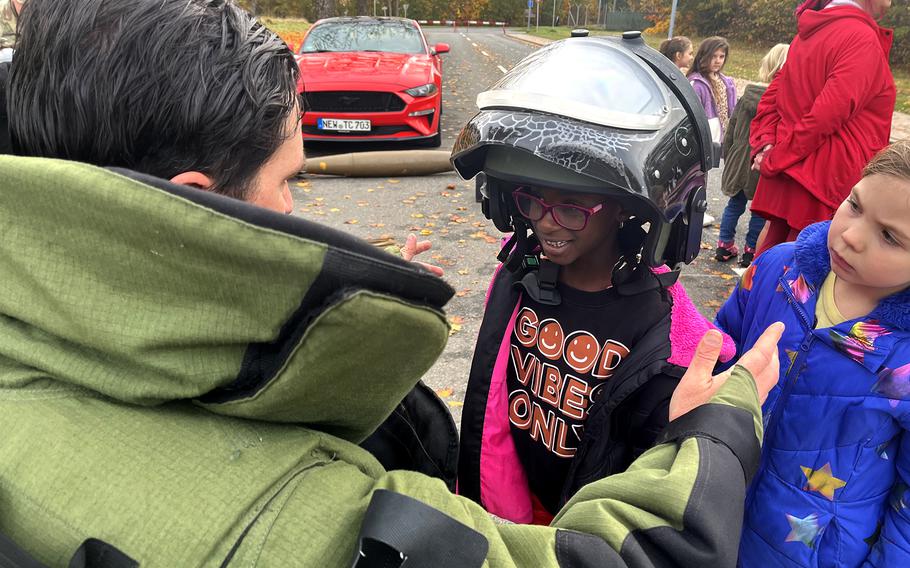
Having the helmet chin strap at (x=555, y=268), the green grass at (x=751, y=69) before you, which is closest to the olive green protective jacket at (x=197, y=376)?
the helmet chin strap at (x=555, y=268)

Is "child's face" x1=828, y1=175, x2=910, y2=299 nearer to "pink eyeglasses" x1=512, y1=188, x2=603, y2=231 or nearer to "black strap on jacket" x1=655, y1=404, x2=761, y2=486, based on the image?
"pink eyeglasses" x1=512, y1=188, x2=603, y2=231

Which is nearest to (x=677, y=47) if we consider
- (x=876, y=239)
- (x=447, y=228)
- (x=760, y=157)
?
(x=760, y=157)

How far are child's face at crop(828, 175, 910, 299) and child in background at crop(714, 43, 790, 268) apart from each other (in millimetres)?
3702

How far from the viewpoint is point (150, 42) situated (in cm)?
80

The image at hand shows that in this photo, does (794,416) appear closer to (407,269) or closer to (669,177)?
(669,177)

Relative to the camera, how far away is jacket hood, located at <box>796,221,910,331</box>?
1440 mm

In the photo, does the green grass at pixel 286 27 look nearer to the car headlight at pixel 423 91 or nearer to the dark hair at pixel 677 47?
the car headlight at pixel 423 91

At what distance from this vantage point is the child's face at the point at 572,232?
1530 millimetres

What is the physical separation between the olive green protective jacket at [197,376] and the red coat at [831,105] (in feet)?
11.6

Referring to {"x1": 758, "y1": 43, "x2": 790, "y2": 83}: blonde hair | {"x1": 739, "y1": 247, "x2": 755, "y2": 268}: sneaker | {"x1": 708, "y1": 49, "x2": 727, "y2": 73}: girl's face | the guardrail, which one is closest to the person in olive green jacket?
{"x1": 739, "y1": 247, "x2": 755, "y2": 268}: sneaker

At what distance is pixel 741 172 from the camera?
5.03 m

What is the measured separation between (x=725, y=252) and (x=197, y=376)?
5399 mm

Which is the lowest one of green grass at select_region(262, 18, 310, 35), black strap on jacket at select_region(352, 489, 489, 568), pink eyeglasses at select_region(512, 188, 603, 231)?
black strap on jacket at select_region(352, 489, 489, 568)

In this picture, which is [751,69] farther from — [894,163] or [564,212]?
[564,212]
